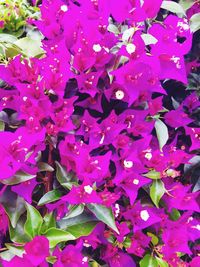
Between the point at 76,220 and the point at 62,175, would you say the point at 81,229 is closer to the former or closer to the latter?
the point at 76,220

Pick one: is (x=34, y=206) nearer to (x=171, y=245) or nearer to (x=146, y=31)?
(x=171, y=245)

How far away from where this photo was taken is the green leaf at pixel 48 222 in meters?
0.92

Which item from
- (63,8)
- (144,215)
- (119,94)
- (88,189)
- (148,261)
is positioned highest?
(63,8)

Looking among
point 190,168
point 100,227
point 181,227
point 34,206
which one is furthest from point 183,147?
point 34,206

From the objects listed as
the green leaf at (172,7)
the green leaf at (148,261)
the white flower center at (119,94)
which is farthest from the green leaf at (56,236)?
the green leaf at (172,7)

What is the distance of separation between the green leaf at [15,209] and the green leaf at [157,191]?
0.99ft

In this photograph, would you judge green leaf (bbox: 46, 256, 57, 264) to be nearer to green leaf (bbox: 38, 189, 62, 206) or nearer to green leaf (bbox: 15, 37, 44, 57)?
green leaf (bbox: 38, 189, 62, 206)

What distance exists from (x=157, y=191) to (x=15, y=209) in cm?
33

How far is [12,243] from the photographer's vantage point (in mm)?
924

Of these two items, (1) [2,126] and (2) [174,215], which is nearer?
(1) [2,126]

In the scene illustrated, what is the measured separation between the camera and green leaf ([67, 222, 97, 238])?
926mm

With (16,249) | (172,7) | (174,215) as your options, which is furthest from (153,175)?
(172,7)

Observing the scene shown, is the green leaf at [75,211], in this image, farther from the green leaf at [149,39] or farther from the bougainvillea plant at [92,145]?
the green leaf at [149,39]

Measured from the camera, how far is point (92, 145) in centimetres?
95
